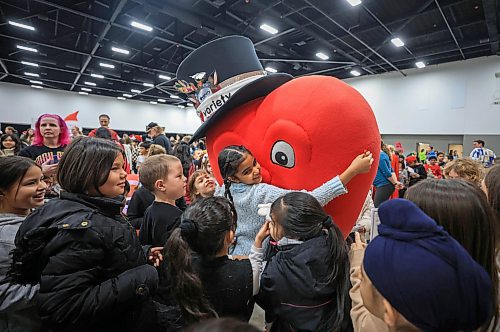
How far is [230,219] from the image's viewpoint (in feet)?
4.00

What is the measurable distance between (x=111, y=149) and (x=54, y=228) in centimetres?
35

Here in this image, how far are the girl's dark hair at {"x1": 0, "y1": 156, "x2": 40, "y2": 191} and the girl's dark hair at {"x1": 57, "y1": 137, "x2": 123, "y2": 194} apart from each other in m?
0.41

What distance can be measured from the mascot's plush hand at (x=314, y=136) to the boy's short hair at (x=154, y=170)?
49cm

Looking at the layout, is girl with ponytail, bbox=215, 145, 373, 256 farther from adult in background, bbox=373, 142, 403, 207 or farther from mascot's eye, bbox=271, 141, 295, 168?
adult in background, bbox=373, 142, 403, 207

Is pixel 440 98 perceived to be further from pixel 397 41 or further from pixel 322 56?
pixel 322 56

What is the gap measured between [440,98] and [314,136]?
11.8 m

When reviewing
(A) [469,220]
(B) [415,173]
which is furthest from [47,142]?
(B) [415,173]

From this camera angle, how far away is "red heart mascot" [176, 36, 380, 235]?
4.74 ft

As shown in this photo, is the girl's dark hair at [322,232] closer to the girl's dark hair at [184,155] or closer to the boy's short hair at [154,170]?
the boy's short hair at [154,170]

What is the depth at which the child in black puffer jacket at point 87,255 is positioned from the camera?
0.93 m

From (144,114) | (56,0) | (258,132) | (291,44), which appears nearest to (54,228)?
(258,132)

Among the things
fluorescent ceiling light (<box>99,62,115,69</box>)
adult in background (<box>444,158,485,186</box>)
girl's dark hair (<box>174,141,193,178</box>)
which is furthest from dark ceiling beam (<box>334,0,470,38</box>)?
fluorescent ceiling light (<box>99,62,115,69</box>)

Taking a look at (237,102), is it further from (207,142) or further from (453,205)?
(453,205)

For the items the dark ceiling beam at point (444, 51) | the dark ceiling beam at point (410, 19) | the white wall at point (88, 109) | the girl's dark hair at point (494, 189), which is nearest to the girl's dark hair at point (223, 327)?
the girl's dark hair at point (494, 189)
